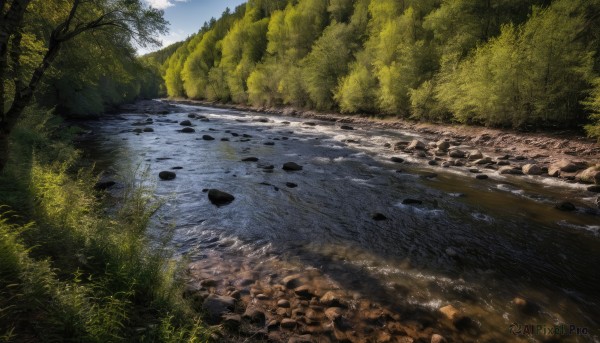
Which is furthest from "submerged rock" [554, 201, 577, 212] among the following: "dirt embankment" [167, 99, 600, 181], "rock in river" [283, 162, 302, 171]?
"rock in river" [283, 162, 302, 171]

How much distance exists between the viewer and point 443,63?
3086 centimetres

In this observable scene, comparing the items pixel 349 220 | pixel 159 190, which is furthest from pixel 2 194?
pixel 349 220

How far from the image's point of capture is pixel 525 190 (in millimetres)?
12953

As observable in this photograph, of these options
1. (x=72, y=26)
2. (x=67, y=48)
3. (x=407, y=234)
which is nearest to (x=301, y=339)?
(x=407, y=234)

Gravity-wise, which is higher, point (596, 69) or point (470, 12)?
point (470, 12)

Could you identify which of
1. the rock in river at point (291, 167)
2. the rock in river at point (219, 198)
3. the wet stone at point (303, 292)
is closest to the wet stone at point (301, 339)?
the wet stone at point (303, 292)

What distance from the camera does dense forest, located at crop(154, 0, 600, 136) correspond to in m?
21.0

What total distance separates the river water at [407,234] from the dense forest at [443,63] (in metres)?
9.45

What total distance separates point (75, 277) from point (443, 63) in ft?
115

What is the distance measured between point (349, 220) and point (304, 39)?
56.0 metres

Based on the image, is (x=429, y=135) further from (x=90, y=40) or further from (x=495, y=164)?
(x=90, y=40)

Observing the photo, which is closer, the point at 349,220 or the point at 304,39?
the point at 349,220

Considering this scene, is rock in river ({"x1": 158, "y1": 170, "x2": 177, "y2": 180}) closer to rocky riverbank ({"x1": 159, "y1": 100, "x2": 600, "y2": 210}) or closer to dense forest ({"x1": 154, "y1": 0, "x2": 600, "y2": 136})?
dense forest ({"x1": 154, "y1": 0, "x2": 600, "y2": 136})

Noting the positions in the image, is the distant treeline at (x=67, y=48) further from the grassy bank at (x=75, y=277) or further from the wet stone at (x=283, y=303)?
the wet stone at (x=283, y=303)
